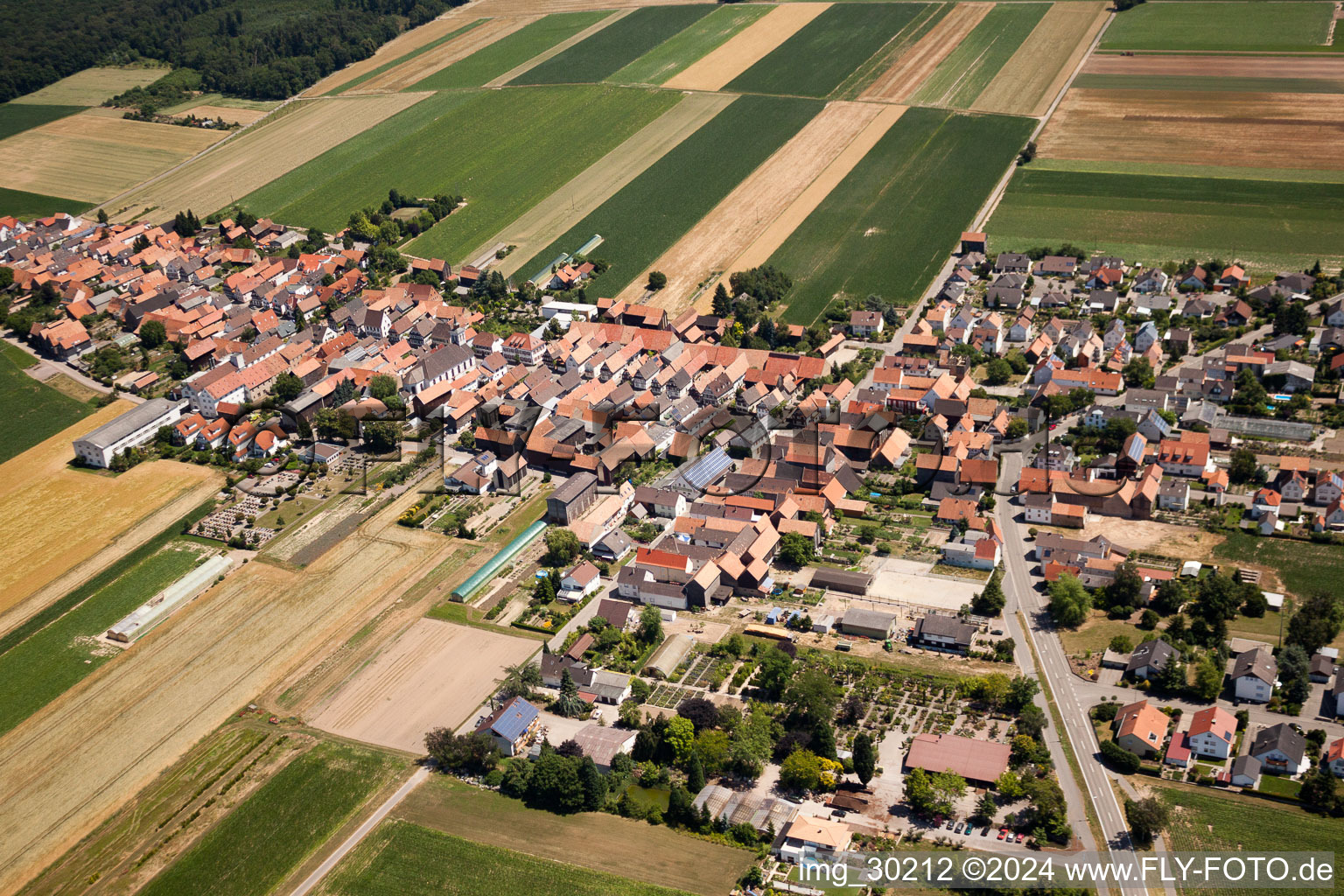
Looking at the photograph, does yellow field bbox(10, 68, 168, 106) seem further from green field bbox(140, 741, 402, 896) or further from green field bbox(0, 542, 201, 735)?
green field bbox(140, 741, 402, 896)

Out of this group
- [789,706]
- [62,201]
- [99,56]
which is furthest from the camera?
[99,56]

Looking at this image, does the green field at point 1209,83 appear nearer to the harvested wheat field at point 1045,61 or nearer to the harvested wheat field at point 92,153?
the harvested wheat field at point 1045,61

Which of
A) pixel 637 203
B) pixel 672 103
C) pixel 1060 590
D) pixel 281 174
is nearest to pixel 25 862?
pixel 1060 590

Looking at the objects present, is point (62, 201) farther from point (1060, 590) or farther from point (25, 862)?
point (1060, 590)

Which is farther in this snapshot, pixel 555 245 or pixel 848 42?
pixel 848 42

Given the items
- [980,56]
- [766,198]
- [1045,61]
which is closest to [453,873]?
[766,198]

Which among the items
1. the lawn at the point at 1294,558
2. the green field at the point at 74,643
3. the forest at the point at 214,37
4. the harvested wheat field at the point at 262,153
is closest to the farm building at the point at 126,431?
the green field at the point at 74,643
